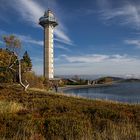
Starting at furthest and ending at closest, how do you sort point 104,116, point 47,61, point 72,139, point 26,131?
point 47,61, point 104,116, point 26,131, point 72,139

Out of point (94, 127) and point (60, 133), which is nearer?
point (60, 133)

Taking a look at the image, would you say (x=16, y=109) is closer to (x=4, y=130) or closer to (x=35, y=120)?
(x=35, y=120)

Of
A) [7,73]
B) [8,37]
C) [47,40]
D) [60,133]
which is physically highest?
[47,40]

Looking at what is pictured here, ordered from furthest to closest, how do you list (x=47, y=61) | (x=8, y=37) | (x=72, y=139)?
1. (x=47, y=61)
2. (x=8, y=37)
3. (x=72, y=139)

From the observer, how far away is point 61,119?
13281mm

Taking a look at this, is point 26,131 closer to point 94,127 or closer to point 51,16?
point 94,127

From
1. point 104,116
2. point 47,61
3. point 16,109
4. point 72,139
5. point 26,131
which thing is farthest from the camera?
point 47,61

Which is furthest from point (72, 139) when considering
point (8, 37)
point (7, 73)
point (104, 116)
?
point (7, 73)

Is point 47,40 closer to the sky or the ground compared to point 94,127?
closer to the sky

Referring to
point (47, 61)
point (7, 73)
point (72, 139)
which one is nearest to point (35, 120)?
point (72, 139)

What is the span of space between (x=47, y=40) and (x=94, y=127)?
268ft

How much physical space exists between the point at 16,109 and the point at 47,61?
75520 millimetres

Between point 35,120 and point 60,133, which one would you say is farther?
point 35,120

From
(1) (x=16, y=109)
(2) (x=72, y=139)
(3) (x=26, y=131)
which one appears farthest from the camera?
(1) (x=16, y=109)
